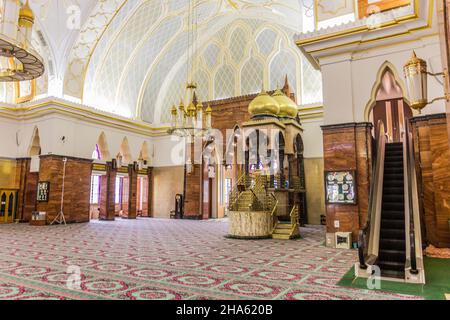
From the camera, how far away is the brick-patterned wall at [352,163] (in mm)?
6227

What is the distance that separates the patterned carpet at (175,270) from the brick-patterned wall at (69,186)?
15.9 feet

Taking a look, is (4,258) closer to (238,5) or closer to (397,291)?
(397,291)

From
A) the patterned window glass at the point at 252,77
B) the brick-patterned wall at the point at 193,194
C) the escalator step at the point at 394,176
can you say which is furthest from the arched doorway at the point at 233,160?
the escalator step at the point at 394,176

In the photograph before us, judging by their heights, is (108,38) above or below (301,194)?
above

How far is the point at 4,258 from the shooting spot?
15.9 feet

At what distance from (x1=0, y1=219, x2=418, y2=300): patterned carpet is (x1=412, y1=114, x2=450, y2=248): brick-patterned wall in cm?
167

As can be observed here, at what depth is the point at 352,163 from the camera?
6316 mm

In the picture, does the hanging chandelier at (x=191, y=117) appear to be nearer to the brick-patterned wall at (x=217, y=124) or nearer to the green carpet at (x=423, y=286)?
the brick-patterned wall at (x=217, y=124)

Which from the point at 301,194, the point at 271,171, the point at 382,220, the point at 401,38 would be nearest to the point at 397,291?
the point at 382,220

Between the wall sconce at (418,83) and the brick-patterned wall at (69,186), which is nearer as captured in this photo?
the wall sconce at (418,83)

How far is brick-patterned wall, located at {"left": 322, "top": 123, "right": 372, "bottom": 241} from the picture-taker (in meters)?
6.23

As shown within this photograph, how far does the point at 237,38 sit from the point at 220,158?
199 inches

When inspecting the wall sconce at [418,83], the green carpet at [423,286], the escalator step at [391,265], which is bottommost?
the green carpet at [423,286]

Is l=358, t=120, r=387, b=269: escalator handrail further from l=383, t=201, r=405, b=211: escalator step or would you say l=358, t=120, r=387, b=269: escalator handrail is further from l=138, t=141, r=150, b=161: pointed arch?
l=138, t=141, r=150, b=161: pointed arch
